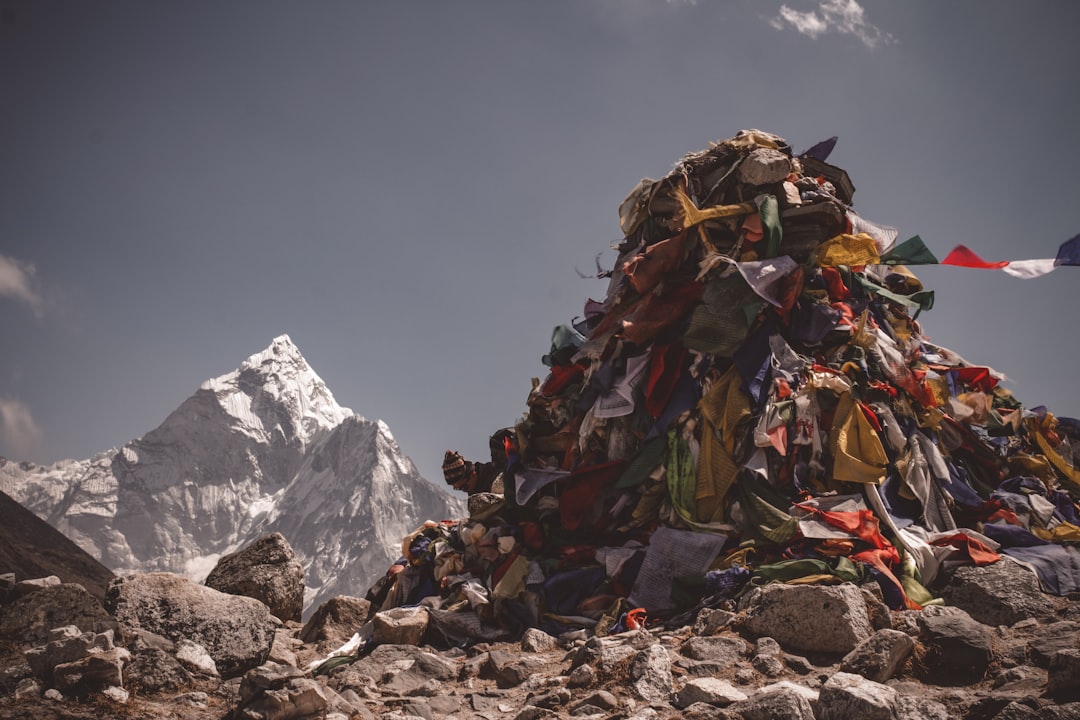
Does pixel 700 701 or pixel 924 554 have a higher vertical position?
pixel 924 554

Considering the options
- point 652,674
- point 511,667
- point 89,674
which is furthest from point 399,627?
point 652,674

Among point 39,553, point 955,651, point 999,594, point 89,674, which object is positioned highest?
point 39,553

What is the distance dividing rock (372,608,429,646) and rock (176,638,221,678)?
2034 mm

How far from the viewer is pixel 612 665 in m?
4.62

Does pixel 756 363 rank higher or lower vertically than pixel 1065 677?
higher

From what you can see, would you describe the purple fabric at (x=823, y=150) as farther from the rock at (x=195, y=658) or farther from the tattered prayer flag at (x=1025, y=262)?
the rock at (x=195, y=658)

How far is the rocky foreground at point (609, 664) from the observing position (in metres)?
3.65

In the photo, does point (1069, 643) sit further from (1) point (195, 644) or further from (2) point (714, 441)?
(1) point (195, 644)

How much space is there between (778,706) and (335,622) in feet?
21.6

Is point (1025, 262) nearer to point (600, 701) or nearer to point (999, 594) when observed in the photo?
point (999, 594)

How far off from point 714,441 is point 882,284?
4.55 meters

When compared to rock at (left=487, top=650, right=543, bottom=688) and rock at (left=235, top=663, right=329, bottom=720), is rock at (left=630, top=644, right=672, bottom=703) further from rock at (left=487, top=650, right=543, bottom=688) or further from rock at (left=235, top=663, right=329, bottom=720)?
rock at (left=235, top=663, right=329, bottom=720)

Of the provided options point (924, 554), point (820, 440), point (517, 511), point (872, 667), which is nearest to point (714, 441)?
point (820, 440)

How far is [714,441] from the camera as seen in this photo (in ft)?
23.7
